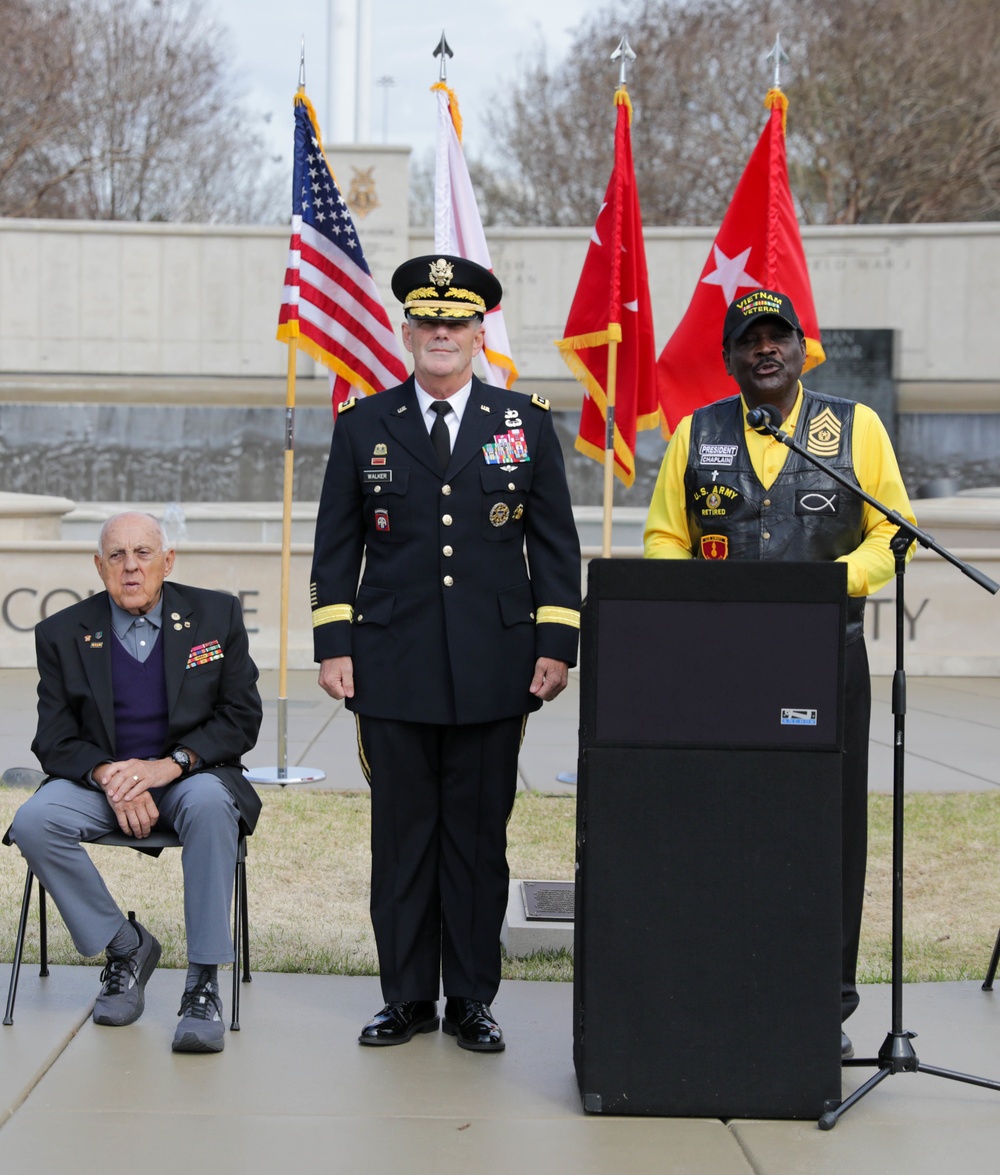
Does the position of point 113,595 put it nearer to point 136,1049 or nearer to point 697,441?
point 136,1049

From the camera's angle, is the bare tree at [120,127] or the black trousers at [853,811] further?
the bare tree at [120,127]

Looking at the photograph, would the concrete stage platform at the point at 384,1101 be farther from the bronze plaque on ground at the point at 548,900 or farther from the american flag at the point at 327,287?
the american flag at the point at 327,287

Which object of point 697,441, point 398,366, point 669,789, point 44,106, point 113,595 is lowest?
point 669,789

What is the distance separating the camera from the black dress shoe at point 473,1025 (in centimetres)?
417

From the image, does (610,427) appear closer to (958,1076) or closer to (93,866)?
(93,866)

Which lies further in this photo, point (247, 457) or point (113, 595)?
point (247, 457)

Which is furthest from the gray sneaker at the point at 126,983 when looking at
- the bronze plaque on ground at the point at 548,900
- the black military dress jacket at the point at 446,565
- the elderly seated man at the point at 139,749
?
the bronze plaque on ground at the point at 548,900

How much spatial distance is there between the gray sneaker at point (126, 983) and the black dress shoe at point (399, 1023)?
2.26ft

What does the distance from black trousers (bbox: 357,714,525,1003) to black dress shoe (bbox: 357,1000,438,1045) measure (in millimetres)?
42

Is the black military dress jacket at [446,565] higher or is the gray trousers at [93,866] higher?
the black military dress jacket at [446,565]

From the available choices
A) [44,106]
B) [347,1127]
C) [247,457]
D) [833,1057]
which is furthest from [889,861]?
[44,106]

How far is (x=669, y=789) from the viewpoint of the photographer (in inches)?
145

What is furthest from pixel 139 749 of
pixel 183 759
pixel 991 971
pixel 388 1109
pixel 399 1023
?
pixel 991 971

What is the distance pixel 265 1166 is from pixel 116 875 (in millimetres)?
2983
